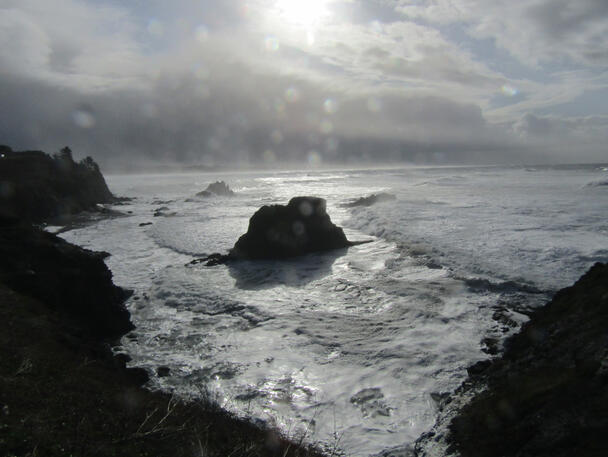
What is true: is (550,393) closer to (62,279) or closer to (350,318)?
(350,318)

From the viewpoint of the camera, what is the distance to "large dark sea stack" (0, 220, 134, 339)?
9695 mm

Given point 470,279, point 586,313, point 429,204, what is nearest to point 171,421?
point 586,313

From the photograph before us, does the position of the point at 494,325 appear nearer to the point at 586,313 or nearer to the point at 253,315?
the point at 586,313

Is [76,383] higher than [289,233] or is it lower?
lower

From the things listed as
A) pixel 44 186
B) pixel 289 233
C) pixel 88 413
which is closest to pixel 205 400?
pixel 88 413

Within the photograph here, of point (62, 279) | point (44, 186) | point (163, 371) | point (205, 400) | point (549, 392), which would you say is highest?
point (44, 186)

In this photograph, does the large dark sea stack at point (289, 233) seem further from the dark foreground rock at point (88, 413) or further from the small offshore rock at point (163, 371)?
the dark foreground rock at point (88, 413)

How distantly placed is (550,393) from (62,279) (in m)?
11.0

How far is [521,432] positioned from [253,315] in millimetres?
8000

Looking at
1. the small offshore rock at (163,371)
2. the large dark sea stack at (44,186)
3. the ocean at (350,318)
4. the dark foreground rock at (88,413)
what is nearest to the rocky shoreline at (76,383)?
the dark foreground rock at (88,413)

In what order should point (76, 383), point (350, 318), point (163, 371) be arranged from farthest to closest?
point (350, 318) → point (163, 371) → point (76, 383)

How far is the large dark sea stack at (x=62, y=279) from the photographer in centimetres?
970

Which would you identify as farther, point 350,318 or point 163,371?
point 350,318

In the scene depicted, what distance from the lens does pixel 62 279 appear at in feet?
34.8
